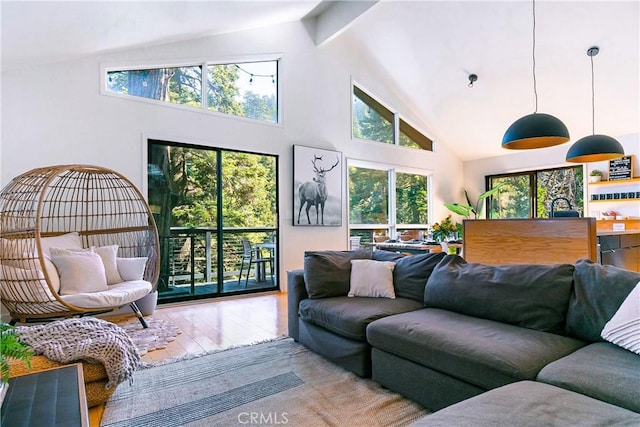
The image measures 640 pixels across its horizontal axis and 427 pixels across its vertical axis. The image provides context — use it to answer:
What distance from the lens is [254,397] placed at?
207 cm

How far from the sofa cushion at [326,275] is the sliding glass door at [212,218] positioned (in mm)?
2257

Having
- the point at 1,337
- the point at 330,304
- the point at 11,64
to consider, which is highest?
the point at 11,64

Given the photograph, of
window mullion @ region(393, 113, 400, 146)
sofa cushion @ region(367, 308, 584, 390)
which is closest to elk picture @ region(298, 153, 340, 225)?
window mullion @ region(393, 113, 400, 146)

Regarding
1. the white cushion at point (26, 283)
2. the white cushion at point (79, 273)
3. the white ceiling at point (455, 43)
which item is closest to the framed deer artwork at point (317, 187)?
the white ceiling at point (455, 43)

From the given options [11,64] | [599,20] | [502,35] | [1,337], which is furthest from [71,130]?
[599,20]

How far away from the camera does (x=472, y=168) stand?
813 centimetres

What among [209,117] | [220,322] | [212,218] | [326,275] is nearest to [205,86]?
[209,117]

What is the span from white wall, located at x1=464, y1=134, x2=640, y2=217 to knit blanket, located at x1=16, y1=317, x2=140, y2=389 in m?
7.14

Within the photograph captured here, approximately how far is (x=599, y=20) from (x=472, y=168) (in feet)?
13.3

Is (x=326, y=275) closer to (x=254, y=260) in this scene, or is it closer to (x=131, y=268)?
(x=131, y=268)

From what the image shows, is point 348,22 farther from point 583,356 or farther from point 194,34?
point 583,356

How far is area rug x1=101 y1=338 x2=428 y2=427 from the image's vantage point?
1.85 metres

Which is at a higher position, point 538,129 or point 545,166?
point 545,166

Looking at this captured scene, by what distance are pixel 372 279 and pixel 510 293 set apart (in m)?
1.05
